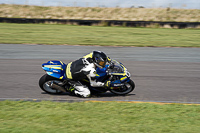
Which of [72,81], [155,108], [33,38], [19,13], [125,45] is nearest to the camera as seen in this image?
[155,108]

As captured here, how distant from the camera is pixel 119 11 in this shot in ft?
185

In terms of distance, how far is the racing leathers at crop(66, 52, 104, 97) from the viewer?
809 cm

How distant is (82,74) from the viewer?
8.16 meters

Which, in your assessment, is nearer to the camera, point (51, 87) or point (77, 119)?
point (77, 119)

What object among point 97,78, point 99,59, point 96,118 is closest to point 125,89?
point 97,78

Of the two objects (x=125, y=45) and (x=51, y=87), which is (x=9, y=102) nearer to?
(x=51, y=87)

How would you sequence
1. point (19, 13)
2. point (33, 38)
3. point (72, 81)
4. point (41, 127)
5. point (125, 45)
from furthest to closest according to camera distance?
point (19, 13) → point (33, 38) → point (125, 45) → point (72, 81) → point (41, 127)

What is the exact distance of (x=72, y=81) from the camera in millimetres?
8359

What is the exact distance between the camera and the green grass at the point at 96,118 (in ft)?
18.4

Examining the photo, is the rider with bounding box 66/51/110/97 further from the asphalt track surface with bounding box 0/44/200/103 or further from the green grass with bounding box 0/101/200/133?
the green grass with bounding box 0/101/200/133

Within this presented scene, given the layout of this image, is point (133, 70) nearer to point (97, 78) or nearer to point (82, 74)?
point (97, 78)

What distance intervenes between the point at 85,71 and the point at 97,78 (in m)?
0.41

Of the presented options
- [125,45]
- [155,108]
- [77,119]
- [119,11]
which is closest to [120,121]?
[77,119]

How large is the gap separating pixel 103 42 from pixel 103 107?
14277mm
